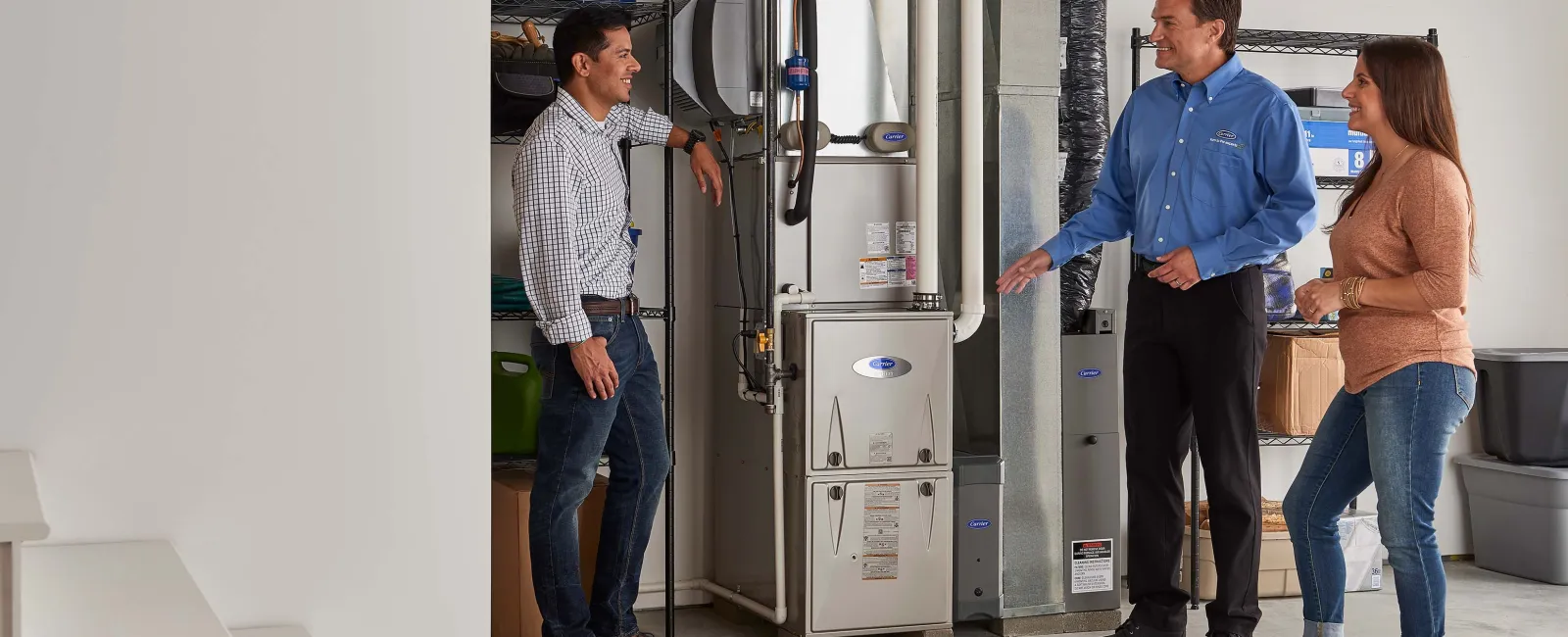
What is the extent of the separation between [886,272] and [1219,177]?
94 centimetres

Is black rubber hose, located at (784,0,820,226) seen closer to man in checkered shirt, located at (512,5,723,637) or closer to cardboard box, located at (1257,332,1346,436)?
A: man in checkered shirt, located at (512,5,723,637)

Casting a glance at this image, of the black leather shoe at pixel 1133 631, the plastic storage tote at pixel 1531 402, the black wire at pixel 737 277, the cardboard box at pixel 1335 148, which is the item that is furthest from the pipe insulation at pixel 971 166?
the plastic storage tote at pixel 1531 402

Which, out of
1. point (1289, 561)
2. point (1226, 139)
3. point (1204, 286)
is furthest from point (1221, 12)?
point (1289, 561)

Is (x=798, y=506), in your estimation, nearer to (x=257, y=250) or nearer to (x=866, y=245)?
(x=866, y=245)

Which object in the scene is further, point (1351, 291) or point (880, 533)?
point (880, 533)

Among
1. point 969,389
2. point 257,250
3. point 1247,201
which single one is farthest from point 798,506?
point 257,250

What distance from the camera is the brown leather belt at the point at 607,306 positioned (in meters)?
3.02

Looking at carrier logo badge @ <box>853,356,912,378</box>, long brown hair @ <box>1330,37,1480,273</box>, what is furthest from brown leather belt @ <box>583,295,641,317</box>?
long brown hair @ <box>1330,37,1480,273</box>

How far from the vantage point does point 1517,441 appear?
4.52 metres

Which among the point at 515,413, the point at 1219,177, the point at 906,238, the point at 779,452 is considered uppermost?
the point at 1219,177

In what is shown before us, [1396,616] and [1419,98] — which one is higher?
[1419,98]

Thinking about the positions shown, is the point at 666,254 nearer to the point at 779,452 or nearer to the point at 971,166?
the point at 779,452

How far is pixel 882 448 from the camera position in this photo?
3447 millimetres

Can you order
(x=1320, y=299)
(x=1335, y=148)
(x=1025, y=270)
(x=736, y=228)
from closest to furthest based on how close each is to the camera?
(x=1320, y=299) → (x=1025, y=270) → (x=736, y=228) → (x=1335, y=148)
